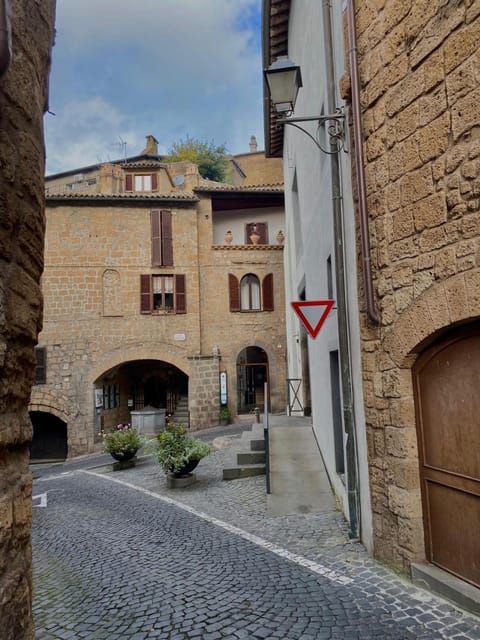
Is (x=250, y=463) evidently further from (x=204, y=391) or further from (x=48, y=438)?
(x=48, y=438)

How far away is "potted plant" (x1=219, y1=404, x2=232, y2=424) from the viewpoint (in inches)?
728

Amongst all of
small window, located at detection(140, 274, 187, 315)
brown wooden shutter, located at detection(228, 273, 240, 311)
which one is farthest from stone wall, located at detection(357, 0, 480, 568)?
small window, located at detection(140, 274, 187, 315)

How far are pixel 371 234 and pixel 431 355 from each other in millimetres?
1251

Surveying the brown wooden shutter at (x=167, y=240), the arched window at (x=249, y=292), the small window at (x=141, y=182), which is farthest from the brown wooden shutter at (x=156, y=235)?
the arched window at (x=249, y=292)

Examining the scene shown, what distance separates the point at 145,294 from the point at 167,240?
2.36 metres

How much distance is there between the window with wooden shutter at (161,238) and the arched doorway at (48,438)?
26.7ft

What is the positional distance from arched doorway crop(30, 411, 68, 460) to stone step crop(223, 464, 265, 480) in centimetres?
1377

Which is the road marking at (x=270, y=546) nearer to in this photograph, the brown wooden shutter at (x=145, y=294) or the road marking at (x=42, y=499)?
the road marking at (x=42, y=499)

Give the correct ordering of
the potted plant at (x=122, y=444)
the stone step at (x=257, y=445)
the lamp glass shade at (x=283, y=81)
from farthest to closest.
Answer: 1. the potted plant at (x=122, y=444)
2. the stone step at (x=257, y=445)
3. the lamp glass shade at (x=283, y=81)

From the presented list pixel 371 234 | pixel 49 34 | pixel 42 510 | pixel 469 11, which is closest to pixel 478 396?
pixel 371 234

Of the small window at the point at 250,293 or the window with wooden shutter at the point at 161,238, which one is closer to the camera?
the window with wooden shutter at the point at 161,238

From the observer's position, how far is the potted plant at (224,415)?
1848 centimetres

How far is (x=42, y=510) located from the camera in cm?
761

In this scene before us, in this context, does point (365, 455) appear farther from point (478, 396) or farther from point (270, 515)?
point (270, 515)
